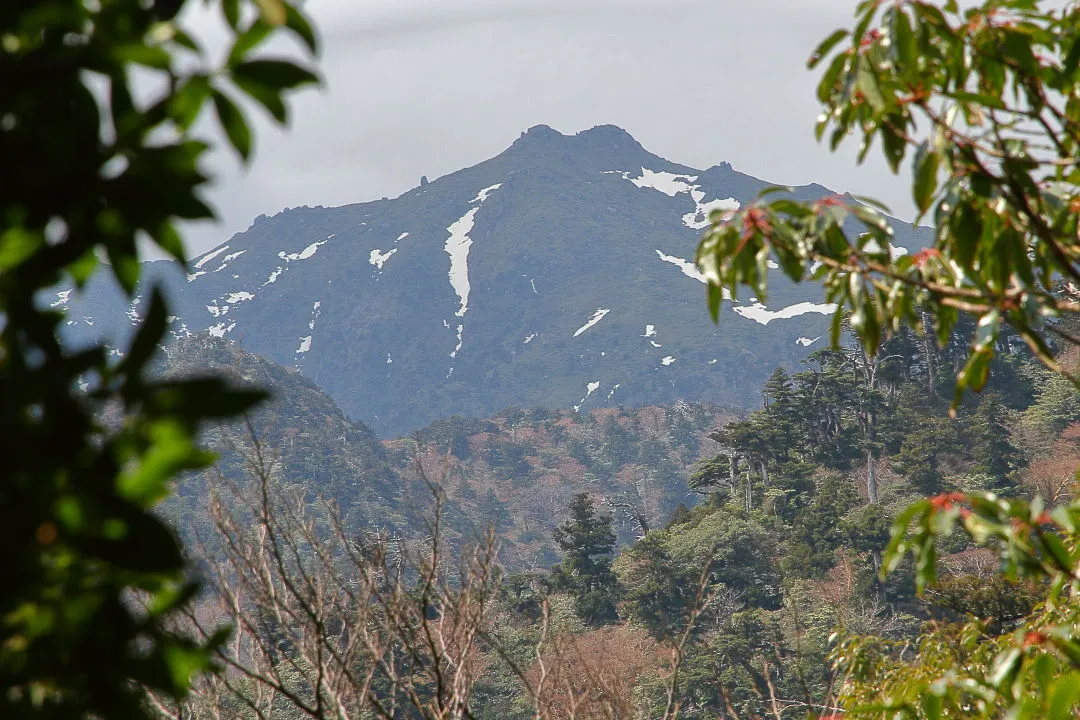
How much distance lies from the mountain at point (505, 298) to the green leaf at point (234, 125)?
380 ft

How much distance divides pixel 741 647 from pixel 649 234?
12965 cm

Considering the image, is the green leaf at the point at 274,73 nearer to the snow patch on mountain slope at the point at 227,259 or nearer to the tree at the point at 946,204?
the tree at the point at 946,204

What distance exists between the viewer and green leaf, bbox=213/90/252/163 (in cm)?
59

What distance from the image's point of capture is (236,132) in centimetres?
60

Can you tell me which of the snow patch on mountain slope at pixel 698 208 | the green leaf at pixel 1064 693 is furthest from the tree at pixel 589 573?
the snow patch on mountain slope at pixel 698 208

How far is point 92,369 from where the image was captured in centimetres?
54

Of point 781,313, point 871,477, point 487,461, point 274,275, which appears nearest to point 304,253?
point 274,275

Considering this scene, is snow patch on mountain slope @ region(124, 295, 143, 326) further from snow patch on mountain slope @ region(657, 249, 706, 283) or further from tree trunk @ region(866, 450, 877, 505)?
snow patch on mountain slope @ region(657, 249, 706, 283)

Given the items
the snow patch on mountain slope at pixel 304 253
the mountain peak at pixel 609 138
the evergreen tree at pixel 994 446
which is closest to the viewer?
the evergreen tree at pixel 994 446

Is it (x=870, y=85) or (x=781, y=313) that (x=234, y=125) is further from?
(x=781, y=313)

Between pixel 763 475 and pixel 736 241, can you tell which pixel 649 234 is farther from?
pixel 736 241

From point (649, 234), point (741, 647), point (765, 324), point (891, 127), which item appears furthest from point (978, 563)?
point (649, 234)

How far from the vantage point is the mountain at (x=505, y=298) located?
403 feet

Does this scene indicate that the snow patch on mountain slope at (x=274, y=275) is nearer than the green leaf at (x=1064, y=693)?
No
